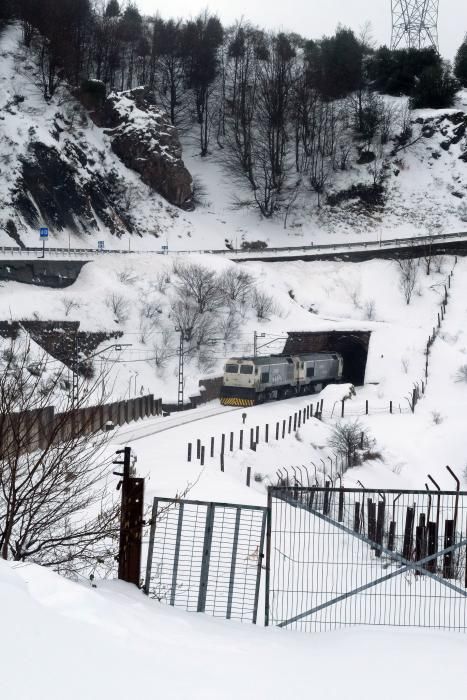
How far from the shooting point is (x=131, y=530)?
9.38 m

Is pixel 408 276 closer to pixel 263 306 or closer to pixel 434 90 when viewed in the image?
pixel 263 306

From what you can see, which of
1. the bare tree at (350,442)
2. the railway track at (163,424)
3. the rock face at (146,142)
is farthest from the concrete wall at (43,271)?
the rock face at (146,142)

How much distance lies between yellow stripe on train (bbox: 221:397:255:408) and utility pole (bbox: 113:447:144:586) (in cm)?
3236

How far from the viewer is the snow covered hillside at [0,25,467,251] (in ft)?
189

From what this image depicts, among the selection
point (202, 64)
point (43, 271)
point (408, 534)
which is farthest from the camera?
point (202, 64)

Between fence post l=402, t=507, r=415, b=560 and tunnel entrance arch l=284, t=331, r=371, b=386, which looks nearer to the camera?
fence post l=402, t=507, r=415, b=560

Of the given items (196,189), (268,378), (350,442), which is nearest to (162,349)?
(268,378)

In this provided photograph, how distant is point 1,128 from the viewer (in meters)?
56.8

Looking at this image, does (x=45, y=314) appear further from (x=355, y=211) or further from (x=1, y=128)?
(x=355, y=211)

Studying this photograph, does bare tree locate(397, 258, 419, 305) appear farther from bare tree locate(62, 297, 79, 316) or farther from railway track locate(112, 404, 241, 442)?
bare tree locate(62, 297, 79, 316)

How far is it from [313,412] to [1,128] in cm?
3411

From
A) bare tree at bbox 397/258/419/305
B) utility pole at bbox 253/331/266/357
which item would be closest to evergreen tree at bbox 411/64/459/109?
bare tree at bbox 397/258/419/305

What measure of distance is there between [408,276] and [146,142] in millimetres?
27277

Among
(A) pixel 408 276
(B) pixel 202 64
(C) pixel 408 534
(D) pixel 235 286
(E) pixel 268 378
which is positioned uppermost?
(B) pixel 202 64
